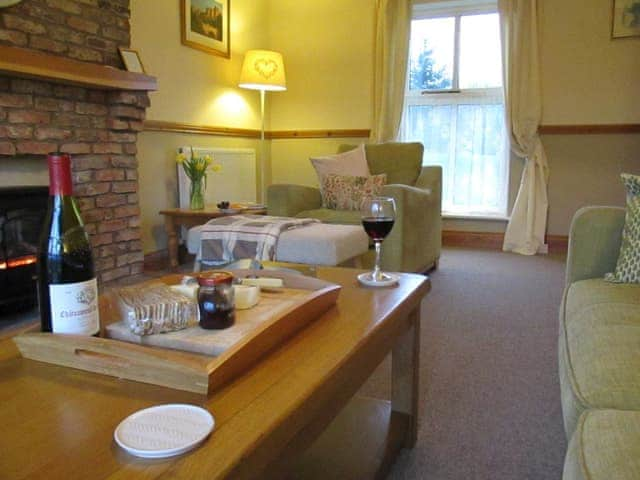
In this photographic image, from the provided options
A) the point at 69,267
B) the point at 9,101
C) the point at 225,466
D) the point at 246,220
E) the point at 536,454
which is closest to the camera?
the point at 225,466

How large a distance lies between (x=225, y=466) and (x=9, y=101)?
8.04 feet

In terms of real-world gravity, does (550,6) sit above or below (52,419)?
above

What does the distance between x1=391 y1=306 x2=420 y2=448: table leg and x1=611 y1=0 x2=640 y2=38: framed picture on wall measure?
3.73 metres

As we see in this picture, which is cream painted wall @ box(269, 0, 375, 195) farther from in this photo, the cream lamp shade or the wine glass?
the wine glass

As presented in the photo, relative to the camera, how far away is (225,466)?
1.73 feet

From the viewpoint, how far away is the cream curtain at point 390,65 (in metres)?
4.52

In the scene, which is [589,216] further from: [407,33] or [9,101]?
[407,33]

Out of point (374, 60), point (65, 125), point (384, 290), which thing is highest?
point (374, 60)

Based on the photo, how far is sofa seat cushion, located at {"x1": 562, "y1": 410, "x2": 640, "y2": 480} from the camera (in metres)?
0.65

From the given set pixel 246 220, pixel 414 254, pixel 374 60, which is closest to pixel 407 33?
pixel 374 60

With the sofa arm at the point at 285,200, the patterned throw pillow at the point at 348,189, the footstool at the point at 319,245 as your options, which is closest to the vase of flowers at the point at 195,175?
the sofa arm at the point at 285,200

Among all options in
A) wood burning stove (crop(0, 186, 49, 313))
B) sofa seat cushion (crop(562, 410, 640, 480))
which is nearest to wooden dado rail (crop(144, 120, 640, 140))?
wood burning stove (crop(0, 186, 49, 313))

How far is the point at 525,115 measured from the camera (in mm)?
4250

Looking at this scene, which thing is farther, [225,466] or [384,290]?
[384,290]
